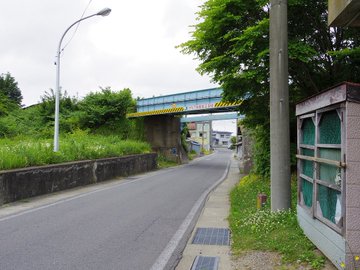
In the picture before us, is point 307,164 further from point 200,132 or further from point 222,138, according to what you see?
point 222,138

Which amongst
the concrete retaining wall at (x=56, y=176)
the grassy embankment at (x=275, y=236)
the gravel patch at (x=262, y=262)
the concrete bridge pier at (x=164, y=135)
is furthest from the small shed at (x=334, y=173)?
the concrete bridge pier at (x=164, y=135)

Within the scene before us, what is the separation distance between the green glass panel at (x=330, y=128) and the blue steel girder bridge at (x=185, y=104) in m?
23.0

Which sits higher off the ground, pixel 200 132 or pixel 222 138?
pixel 200 132

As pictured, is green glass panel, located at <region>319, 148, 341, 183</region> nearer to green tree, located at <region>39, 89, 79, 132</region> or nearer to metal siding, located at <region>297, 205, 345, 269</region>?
metal siding, located at <region>297, 205, 345, 269</region>

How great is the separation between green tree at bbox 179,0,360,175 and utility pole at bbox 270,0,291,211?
2.31 metres

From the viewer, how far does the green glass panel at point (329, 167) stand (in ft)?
15.5

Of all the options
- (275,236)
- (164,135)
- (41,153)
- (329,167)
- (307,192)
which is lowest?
(275,236)

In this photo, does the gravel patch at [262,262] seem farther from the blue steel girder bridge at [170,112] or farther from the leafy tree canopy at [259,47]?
the blue steel girder bridge at [170,112]

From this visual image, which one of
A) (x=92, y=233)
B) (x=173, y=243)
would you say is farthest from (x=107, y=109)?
(x=173, y=243)

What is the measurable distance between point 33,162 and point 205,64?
7.10 m

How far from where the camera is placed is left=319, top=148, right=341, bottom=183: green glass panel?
4.74 metres

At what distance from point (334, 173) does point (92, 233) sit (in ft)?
15.9

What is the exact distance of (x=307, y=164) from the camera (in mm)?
6266

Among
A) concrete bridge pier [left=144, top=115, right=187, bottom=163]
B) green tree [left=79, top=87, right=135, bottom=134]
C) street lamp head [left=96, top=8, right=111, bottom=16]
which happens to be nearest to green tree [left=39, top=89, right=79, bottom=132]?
green tree [left=79, top=87, right=135, bottom=134]
